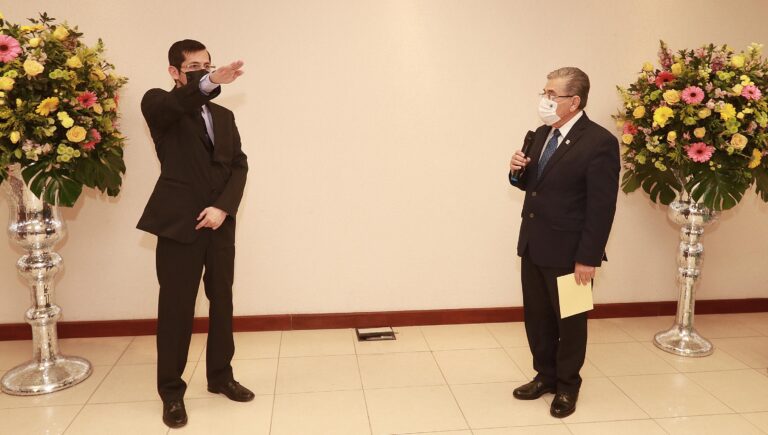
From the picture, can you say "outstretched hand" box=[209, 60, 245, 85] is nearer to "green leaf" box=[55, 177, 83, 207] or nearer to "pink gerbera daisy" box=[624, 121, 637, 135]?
"green leaf" box=[55, 177, 83, 207]

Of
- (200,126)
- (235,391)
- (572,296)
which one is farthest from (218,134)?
(572,296)

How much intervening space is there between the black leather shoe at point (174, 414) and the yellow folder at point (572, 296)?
1918 millimetres

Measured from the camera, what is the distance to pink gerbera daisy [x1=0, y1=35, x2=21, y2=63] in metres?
2.84

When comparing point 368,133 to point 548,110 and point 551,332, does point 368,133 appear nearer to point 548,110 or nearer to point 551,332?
point 548,110

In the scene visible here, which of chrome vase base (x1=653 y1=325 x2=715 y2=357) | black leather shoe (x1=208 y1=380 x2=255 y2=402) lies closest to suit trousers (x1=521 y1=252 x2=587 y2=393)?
chrome vase base (x1=653 y1=325 x2=715 y2=357)

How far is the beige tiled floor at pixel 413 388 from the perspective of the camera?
2.90 m

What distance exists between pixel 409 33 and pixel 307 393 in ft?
8.10

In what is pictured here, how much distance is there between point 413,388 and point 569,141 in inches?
63.4

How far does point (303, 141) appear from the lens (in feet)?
13.3

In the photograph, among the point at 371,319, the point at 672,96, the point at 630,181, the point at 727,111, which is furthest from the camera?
the point at 371,319

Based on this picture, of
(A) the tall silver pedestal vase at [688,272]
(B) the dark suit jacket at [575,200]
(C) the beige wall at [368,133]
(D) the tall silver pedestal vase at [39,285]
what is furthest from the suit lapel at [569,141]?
(D) the tall silver pedestal vase at [39,285]

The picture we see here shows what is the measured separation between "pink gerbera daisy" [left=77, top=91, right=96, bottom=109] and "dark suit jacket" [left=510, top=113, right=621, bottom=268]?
2328 mm

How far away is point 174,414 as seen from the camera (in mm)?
2863

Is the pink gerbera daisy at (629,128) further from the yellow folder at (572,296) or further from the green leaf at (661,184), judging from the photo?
the yellow folder at (572,296)
